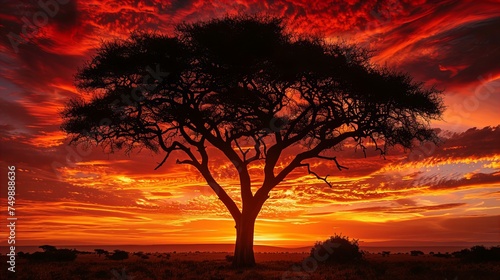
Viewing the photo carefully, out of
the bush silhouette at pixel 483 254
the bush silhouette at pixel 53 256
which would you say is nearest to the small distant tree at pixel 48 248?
the bush silhouette at pixel 53 256

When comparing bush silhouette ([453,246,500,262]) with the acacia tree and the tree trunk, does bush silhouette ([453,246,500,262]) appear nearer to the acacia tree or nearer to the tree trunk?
the acacia tree

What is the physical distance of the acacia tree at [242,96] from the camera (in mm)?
27797

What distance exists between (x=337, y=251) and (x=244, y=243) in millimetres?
5740

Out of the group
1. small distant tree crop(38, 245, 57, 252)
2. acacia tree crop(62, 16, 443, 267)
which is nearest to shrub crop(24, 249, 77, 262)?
small distant tree crop(38, 245, 57, 252)

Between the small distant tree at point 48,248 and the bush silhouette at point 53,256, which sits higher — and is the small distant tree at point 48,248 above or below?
above

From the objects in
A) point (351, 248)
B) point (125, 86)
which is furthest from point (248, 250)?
point (125, 86)

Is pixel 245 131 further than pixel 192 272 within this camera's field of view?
Yes

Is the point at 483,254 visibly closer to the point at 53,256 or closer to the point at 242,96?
the point at 242,96

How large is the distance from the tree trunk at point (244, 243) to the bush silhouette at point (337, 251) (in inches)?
186

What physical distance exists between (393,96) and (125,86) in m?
14.8

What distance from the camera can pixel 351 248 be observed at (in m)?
30.8

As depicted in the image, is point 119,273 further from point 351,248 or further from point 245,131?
point 351,248

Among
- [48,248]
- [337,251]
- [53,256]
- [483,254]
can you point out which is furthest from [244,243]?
[48,248]

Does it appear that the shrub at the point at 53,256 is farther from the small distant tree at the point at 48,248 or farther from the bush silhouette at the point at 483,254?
the bush silhouette at the point at 483,254
